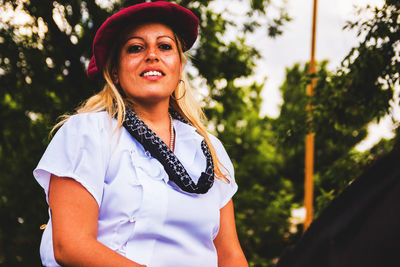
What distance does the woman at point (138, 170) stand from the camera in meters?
1.46

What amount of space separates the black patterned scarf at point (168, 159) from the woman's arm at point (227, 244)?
0.31 meters

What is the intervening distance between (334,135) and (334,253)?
9.35ft

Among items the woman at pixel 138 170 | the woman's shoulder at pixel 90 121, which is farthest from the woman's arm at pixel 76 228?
the woman's shoulder at pixel 90 121

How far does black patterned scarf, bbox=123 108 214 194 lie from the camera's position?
5.37ft

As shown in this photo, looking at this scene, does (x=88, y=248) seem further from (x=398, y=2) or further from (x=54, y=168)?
(x=398, y=2)

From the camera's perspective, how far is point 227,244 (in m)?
1.96

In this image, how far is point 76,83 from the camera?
18.1ft

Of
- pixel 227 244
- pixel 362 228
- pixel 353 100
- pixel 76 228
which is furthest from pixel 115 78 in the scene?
pixel 353 100

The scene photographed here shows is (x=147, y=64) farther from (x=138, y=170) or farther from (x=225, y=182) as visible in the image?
(x=225, y=182)

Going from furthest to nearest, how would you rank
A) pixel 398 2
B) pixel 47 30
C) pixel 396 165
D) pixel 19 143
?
pixel 19 143 → pixel 47 30 → pixel 398 2 → pixel 396 165

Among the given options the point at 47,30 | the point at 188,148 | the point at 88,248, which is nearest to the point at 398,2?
the point at 188,148

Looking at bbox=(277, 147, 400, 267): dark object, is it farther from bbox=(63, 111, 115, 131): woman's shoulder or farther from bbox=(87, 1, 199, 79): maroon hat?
bbox=(87, 1, 199, 79): maroon hat

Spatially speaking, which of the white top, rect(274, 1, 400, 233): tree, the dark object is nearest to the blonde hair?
the white top

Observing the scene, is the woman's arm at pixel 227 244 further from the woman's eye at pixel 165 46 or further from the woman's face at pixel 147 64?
the woman's eye at pixel 165 46
